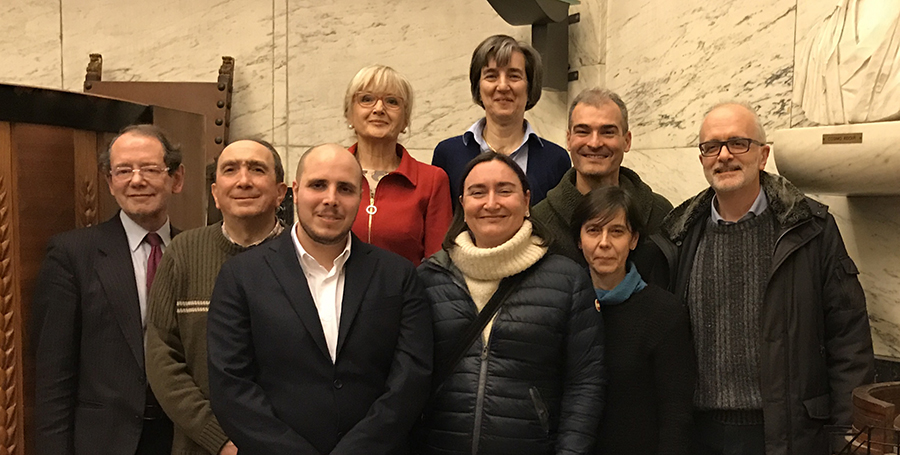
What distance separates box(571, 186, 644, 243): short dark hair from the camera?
2.26m

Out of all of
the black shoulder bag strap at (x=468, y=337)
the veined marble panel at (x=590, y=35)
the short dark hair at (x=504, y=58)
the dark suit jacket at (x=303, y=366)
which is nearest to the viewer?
the dark suit jacket at (x=303, y=366)

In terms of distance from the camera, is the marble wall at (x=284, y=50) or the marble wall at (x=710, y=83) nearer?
the marble wall at (x=710, y=83)

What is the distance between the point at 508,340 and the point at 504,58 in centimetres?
118

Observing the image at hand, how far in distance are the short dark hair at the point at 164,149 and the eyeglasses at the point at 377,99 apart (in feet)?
2.17

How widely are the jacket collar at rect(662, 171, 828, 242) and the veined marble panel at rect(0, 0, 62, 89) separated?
3844 millimetres

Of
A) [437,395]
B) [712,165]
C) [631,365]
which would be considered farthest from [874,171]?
[437,395]

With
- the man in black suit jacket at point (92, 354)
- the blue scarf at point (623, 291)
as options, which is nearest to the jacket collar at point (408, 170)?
the blue scarf at point (623, 291)

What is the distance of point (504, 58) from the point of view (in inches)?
110

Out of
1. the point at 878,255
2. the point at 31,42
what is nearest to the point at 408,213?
the point at 878,255

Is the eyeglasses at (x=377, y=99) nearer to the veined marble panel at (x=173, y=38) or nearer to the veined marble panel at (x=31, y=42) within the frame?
the veined marble panel at (x=173, y=38)

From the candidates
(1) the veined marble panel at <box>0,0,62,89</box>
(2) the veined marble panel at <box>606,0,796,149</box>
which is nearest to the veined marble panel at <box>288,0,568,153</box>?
(2) the veined marble panel at <box>606,0,796,149</box>

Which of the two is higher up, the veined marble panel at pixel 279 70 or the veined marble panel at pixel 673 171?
the veined marble panel at pixel 279 70

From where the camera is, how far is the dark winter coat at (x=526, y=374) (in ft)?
6.75

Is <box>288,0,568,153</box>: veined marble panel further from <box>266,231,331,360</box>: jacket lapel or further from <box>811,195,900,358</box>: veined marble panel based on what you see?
<box>266,231,331,360</box>: jacket lapel
